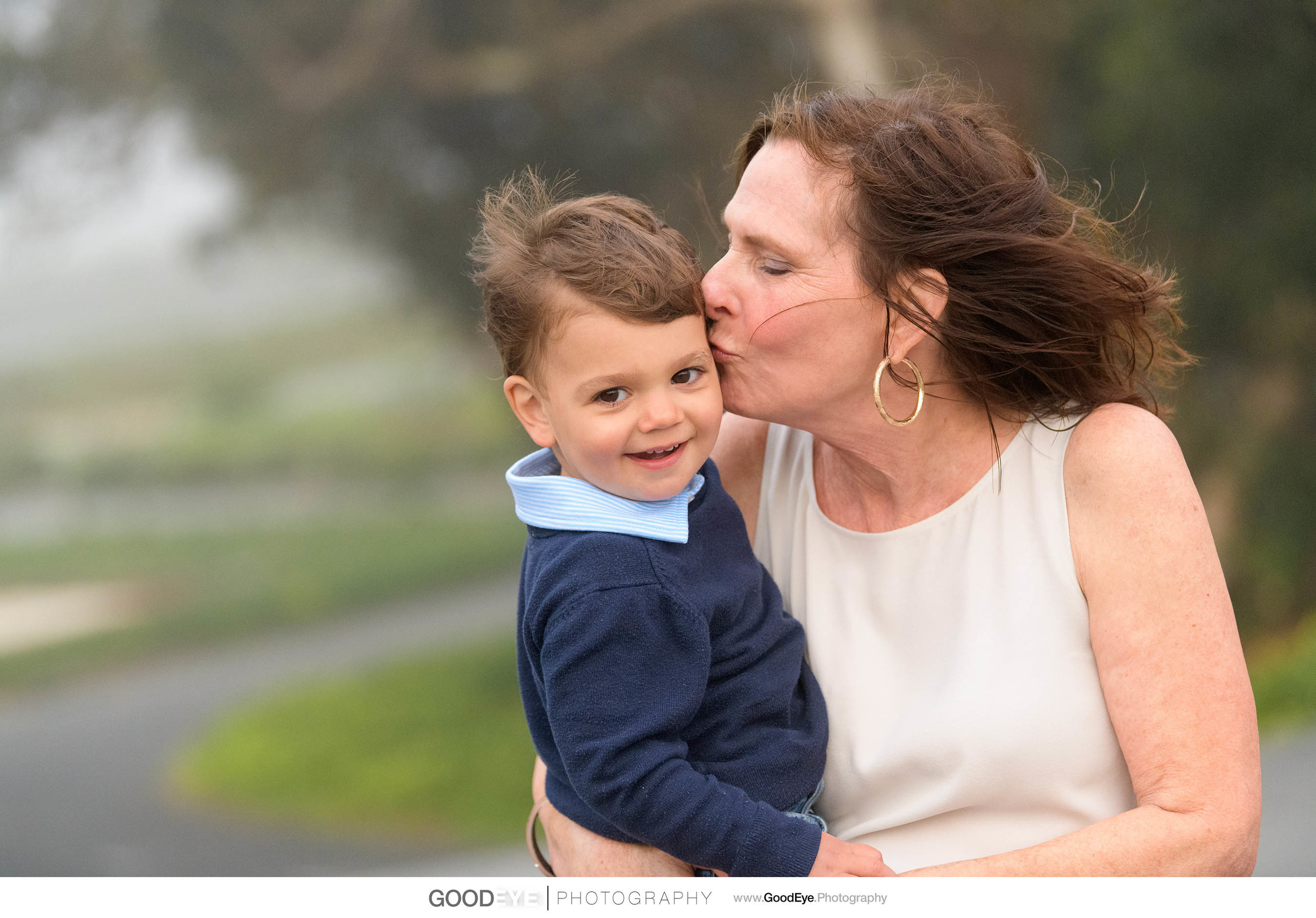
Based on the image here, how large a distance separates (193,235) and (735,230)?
4.78 metres

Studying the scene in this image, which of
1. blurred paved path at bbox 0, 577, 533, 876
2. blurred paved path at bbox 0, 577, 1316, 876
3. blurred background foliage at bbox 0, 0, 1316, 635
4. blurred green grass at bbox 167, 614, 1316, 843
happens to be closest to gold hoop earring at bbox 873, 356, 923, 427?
blurred background foliage at bbox 0, 0, 1316, 635

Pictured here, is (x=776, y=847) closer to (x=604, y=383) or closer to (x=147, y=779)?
(x=604, y=383)

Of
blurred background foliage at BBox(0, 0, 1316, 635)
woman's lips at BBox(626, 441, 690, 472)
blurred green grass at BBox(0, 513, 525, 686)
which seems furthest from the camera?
blurred green grass at BBox(0, 513, 525, 686)

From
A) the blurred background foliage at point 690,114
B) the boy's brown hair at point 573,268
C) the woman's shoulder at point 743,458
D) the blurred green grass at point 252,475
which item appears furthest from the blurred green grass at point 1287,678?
the boy's brown hair at point 573,268

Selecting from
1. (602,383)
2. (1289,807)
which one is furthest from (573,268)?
(1289,807)

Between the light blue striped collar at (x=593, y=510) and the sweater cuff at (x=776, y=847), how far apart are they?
37 centimetres

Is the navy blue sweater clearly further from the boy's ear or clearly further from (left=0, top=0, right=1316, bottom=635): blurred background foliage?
(left=0, top=0, right=1316, bottom=635): blurred background foliage

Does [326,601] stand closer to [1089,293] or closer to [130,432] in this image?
[130,432]

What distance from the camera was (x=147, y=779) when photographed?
5656 mm

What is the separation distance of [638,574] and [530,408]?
0.29 m

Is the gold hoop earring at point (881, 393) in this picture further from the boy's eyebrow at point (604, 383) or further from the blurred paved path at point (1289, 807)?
the blurred paved path at point (1289, 807)

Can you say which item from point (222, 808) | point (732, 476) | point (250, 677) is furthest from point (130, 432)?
point (732, 476)

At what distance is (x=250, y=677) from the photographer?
5902 millimetres

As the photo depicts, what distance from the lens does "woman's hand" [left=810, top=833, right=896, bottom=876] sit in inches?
54.8
